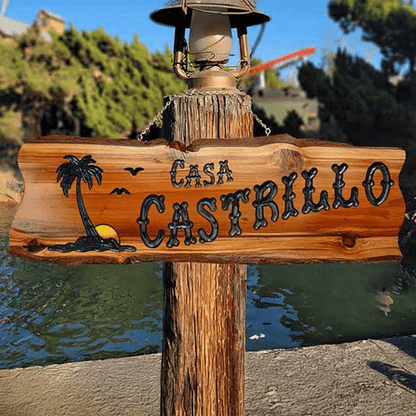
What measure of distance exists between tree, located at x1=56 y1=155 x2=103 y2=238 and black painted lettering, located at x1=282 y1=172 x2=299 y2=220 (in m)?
0.87

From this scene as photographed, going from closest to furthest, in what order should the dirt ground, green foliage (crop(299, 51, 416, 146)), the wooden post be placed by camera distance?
1. the wooden post
2. the dirt ground
3. green foliage (crop(299, 51, 416, 146))

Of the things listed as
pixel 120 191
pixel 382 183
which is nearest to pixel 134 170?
pixel 120 191

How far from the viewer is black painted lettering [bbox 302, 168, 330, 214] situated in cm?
236

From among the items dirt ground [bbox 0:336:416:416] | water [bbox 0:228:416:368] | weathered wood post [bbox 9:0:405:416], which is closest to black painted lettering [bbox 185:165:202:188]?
weathered wood post [bbox 9:0:405:416]

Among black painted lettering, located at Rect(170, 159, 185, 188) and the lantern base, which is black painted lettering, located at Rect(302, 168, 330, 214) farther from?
the lantern base

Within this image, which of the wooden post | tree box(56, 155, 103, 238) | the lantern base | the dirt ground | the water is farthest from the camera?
the water

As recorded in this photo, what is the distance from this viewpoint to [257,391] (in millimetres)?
4863

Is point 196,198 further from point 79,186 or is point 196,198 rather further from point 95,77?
point 95,77

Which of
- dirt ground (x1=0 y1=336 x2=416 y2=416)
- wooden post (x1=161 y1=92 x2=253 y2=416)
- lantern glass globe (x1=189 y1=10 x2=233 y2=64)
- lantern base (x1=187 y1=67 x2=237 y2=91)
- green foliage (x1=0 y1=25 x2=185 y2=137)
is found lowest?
dirt ground (x1=0 y1=336 x2=416 y2=416)

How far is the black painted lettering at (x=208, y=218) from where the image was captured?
234cm

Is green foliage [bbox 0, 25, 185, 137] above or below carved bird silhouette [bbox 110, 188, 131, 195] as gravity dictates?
above

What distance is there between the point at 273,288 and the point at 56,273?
14.9 ft

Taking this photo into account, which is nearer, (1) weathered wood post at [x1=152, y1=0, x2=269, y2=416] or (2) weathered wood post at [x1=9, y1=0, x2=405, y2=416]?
(2) weathered wood post at [x1=9, y1=0, x2=405, y2=416]

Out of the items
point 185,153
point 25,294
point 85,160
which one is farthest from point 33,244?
point 25,294
